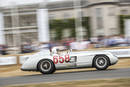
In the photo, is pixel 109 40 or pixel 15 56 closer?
pixel 15 56

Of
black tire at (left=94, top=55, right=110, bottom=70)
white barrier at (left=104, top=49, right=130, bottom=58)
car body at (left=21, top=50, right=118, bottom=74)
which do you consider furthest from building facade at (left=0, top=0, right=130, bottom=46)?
black tire at (left=94, top=55, right=110, bottom=70)

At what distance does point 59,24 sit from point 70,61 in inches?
1003

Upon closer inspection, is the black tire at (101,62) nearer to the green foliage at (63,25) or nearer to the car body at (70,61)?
the car body at (70,61)

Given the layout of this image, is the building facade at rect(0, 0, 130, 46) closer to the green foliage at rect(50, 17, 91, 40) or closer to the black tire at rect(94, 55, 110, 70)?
the green foliage at rect(50, 17, 91, 40)

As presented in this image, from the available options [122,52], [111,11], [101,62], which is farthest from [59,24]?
[101,62]

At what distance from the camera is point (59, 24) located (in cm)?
3381

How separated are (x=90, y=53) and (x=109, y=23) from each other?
84.9ft

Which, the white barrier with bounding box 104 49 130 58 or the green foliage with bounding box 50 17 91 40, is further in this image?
the green foliage with bounding box 50 17 91 40

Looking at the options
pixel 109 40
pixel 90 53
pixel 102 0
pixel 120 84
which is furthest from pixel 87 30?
pixel 120 84

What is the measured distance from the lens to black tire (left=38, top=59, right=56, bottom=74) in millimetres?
8578

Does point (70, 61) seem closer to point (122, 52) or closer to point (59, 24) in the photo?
point (122, 52)

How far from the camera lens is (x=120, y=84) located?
5.74 m

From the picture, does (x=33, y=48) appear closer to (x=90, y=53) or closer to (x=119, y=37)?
(x=119, y=37)

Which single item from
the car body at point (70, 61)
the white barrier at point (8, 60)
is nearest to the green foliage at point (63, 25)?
the white barrier at point (8, 60)
